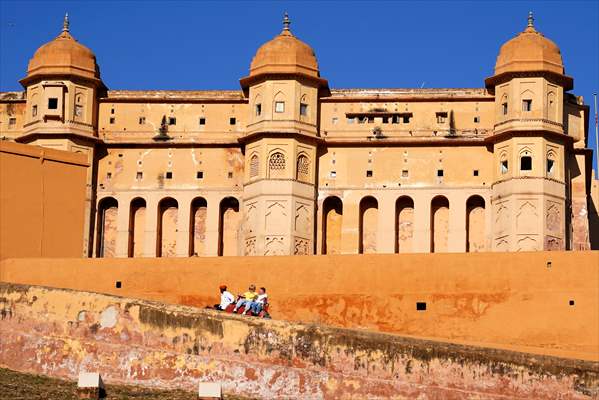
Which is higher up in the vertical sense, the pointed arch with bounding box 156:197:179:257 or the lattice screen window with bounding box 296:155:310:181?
the lattice screen window with bounding box 296:155:310:181

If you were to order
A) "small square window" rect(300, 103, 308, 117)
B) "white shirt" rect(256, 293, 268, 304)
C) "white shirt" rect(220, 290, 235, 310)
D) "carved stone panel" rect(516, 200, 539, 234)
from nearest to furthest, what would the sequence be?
1. "white shirt" rect(256, 293, 268, 304)
2. "white shirt" rect(220, 290, 235, 310)
3. "carved stone panel" rect(516, 200, 539, 234)
4. "small square window" rect(300, 103, 308, 117)

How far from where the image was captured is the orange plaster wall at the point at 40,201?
42375mm

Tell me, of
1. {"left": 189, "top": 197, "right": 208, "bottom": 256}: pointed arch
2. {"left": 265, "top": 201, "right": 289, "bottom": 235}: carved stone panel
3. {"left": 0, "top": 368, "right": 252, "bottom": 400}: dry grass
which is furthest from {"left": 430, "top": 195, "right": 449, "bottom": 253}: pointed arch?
{"left": 0, "top": 368, "right": 252, "bottom": 400}: dry grass

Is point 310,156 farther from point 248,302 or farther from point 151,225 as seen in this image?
point 248,302

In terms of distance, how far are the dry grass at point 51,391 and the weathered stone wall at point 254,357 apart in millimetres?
455

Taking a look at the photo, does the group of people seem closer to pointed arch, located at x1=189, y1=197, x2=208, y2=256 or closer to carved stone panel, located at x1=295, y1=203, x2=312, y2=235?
carved stone panel, located at x1=295, y1=203, x2=312, y2=235

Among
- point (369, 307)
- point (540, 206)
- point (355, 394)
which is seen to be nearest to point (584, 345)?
point (369, 307)

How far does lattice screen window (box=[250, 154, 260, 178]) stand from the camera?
186ft

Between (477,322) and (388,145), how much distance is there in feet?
61.2

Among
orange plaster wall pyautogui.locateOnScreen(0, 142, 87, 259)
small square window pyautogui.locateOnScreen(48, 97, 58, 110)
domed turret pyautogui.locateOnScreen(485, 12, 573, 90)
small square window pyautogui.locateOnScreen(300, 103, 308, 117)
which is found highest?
domed turret pyautogui.locateOnScreen(485, 12, 573, 90)

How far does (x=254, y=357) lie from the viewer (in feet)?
109

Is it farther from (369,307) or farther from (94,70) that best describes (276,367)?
(94,70)

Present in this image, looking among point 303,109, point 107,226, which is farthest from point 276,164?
point 107,226

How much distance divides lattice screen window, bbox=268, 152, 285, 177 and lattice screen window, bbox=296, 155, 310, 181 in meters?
0.63
